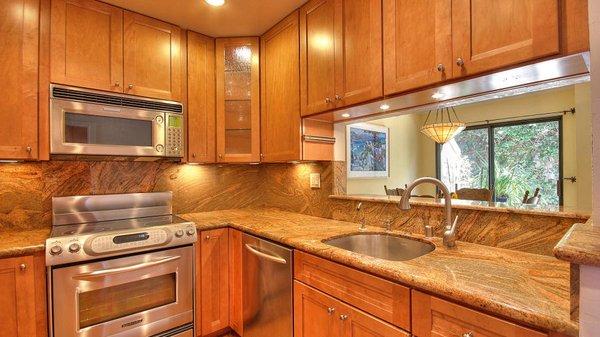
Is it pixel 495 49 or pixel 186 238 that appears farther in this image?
pixel 186 238

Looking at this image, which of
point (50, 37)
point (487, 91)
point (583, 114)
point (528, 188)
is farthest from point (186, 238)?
point (528, 188)

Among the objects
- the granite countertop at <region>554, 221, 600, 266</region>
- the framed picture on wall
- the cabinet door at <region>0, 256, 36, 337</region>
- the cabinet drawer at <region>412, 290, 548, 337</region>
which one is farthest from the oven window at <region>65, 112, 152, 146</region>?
the granite countertop at <region>554, 221, 600, 266</region>

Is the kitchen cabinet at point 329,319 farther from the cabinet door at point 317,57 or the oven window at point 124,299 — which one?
the cabinet door at point 317,57

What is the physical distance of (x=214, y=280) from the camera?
2059 millimetres

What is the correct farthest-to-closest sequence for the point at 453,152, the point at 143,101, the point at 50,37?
the point at 453,152
the point at 143,101
the point at 50,37

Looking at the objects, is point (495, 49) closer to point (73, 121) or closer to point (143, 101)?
point (143, 101)

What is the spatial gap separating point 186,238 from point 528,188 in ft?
16.6

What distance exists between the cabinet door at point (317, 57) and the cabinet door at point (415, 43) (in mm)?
402

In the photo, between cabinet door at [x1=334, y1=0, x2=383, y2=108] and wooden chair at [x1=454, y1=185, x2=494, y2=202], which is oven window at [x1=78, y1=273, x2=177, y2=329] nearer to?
cabinet door at [x1=334, y1=0, x2=383, y2=108]

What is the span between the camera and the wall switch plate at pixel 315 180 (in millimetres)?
2348

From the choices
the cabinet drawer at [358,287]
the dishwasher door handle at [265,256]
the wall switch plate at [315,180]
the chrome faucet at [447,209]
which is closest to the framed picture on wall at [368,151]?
the wall switch plate at [315,180]

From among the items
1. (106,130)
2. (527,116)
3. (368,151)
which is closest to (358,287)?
(106,130)

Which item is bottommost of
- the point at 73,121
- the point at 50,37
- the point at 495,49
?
the point at 73,121

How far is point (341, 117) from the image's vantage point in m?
2.10
